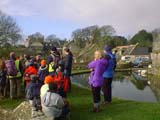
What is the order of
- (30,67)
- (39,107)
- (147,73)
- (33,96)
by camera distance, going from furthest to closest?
1. (147,73)
2. (30,67)
3. (33,96)
4. (39,107)

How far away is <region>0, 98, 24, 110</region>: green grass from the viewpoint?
13.9 m

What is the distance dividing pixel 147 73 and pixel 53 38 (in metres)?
76.4

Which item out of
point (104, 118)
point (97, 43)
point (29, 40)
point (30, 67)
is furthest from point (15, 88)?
point (29, 40)

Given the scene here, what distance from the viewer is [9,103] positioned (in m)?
14.8

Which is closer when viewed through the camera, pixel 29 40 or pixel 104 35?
pixel 104 35

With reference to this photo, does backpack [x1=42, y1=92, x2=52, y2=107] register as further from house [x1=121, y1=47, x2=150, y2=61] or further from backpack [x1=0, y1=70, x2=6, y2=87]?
house [x1=121, y1=47, x2=150, y2=61]

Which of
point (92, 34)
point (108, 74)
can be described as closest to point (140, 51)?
point (92, 34)

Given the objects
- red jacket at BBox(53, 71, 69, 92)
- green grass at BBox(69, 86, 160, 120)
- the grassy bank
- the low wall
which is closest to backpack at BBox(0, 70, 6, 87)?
the grassy bank

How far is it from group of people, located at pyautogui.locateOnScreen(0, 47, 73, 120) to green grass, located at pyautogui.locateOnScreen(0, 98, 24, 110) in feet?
1.38

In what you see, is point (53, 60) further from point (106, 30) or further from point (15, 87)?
point (106, 30)

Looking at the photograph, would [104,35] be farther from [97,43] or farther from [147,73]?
[147,73]

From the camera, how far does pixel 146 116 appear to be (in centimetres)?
1164

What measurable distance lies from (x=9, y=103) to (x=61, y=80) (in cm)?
336

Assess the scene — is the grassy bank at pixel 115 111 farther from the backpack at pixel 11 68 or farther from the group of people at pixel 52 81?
the backpack at pixel 11 68
